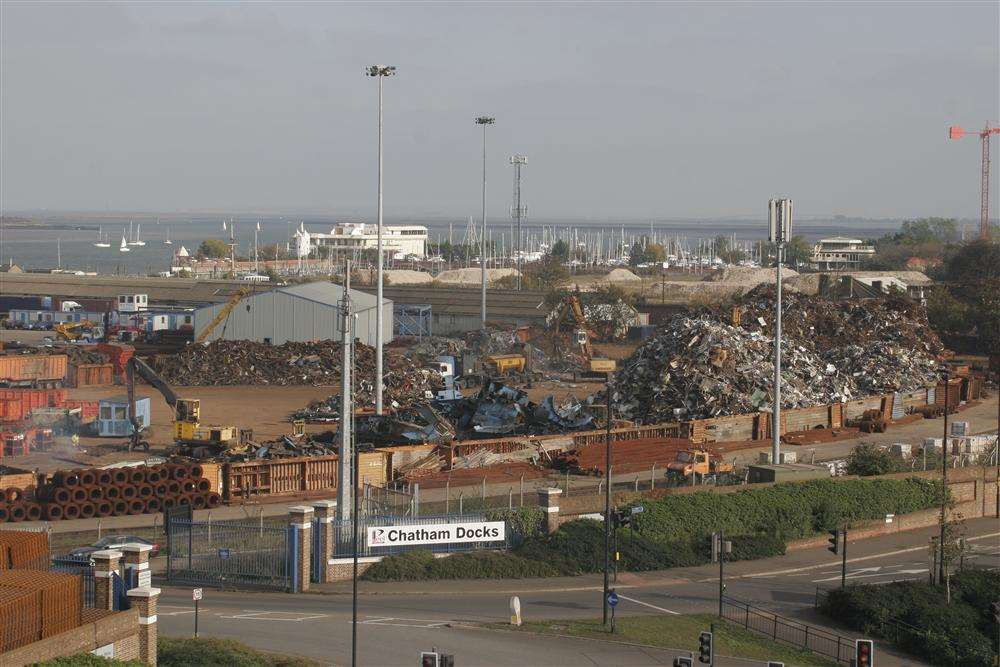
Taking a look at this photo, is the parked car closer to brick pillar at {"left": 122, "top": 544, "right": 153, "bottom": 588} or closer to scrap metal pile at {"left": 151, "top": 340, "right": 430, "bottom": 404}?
brick pillar at {"left": 122, "top": 544, "right": 153, "bottom": 588}

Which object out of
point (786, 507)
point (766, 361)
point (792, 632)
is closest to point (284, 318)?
point (766, 361)

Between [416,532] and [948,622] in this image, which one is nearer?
[948,622]

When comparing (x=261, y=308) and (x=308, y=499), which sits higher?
(x=261, y=308)

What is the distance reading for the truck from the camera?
44.8 meters

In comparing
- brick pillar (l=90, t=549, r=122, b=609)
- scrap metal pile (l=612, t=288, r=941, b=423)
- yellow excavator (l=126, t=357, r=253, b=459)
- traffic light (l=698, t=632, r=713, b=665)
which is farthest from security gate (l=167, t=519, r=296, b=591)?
scrap metal pile (l=612, t=288, r=941, b=423)

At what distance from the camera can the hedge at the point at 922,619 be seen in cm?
3014

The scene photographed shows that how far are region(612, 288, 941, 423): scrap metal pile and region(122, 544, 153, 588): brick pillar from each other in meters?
37.0

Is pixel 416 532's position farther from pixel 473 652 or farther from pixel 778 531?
pixel 778 531

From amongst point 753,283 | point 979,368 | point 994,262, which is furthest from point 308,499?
point 753,283

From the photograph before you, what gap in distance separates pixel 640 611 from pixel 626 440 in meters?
21.1

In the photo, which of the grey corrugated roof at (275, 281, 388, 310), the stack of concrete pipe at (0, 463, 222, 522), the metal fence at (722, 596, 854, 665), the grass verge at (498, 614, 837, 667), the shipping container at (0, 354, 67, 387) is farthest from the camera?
the grey corrugated roof at (275, 281, 388, 310)

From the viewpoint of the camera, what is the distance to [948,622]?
31.3m

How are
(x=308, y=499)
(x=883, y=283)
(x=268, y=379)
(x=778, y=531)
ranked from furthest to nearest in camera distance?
1. (x=883, y=283)
2. (x=268, y=379)
3. (x=308, y=499)
4. (x=778, y=531)

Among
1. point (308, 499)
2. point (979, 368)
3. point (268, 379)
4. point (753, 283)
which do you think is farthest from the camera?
point (753, 283)
